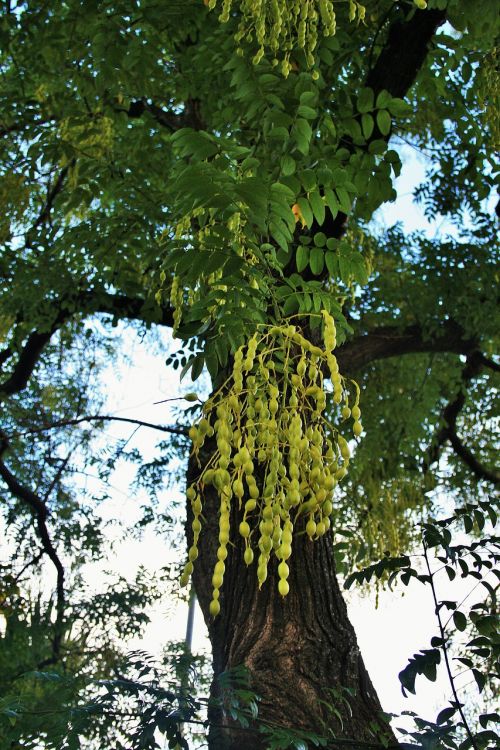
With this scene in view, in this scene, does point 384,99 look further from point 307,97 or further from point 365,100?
point 307,97

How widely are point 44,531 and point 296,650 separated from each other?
10.3ft

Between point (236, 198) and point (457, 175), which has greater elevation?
point (457, 175)

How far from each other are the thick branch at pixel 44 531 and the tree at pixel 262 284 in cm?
2

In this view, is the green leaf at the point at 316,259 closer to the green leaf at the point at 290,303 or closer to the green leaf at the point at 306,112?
the green leaf at the point at 290,303

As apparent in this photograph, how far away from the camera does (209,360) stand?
90.4 inches

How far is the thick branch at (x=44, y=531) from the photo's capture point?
5.22 metres

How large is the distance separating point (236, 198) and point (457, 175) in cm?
333

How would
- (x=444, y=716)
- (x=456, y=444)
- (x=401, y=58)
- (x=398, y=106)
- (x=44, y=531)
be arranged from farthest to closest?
(x=456, y=444) < (x=44, y=531) < (x=401, y=58) < (x=398, y=106) < (x=444, y=716)

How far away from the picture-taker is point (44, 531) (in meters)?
5.32

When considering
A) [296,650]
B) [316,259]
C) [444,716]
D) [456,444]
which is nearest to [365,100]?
[316,259]

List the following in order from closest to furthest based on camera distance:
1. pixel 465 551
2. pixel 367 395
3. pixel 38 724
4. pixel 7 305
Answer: pixel 38 724
pixel 465 551
pixel 7 305
pixel 367 395

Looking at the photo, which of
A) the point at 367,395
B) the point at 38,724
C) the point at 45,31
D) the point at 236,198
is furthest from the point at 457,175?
the point at 38,724

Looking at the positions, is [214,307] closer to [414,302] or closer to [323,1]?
[323,1]

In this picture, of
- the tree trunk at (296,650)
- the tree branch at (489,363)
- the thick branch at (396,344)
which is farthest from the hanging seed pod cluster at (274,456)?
the tree branch at (489,363)
